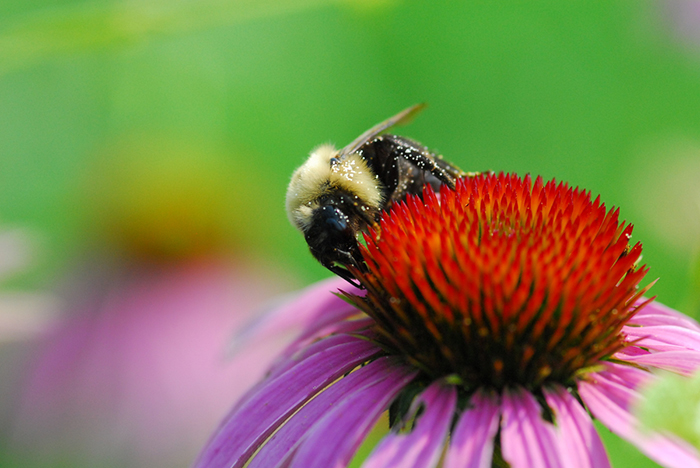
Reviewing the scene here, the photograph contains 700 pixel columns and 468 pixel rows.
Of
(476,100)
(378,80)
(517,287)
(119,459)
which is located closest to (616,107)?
(476,100)

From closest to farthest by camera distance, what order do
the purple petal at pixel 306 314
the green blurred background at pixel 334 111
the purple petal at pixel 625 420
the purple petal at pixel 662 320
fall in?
the purple petal at pixel 625 420
the purple petal at pixel 662 320
the purple petal at pixel 306 314
the green blurred background at pixel 334 111

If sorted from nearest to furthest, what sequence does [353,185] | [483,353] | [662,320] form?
[483,353] → [662,320] → [353,185]

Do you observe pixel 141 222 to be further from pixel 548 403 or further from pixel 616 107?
pixel 616 107

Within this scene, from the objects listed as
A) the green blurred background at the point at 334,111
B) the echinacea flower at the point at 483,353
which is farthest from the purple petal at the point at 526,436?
the green blurred background at the point at 334,111

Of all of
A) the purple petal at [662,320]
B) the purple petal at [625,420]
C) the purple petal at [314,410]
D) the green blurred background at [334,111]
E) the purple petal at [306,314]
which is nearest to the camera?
the purple petal at [625,420]

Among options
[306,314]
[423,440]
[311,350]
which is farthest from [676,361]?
[306,314]

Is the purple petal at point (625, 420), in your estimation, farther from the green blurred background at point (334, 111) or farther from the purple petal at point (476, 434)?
the green blurred background at point (334, 111)

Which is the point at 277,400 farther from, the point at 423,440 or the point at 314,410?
the point at 423,440
